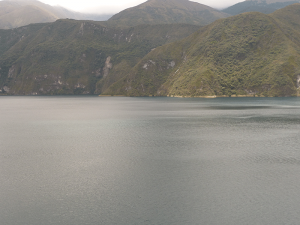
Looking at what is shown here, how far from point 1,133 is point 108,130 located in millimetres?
25777

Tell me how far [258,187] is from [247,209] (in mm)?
6171

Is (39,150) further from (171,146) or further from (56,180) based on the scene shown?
(171,146)

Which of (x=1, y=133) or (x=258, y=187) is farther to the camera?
(x=1, y=133)

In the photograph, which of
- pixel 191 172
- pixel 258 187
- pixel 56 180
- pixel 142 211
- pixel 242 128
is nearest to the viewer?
pixel 142 211

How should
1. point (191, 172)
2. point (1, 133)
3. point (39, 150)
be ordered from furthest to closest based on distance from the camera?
point (1, 133) < point (39, 150) < point (191, 172)

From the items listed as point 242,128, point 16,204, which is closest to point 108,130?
point 242,128

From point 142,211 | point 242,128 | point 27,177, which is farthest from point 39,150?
point 242,128

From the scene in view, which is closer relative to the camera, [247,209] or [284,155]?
[247,209]

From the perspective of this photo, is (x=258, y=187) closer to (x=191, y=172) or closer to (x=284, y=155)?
(x=191, y=172)

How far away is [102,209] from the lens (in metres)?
24.9

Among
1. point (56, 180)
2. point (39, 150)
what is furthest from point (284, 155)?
point (39, 150)

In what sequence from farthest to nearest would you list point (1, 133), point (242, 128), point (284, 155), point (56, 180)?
point (242, 128) < point (1, 133) < point (284, 155) < point (56, 180)

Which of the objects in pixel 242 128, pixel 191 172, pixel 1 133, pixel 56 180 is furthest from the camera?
pixel 242 128

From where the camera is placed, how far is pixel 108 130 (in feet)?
241
